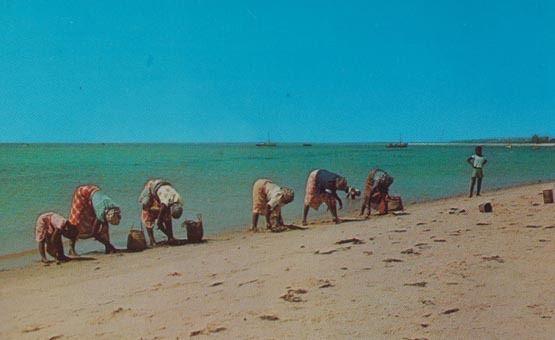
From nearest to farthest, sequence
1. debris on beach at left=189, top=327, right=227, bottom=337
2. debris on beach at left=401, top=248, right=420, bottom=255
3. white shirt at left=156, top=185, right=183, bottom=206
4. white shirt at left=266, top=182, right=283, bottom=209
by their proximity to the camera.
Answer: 1. debris on beach at left=189, top=327, right=227, bottom=337
2. debris on beach at left=401, top=248, right=420, bottom=255
3. white shirt at left=156, top=185, right=183, bottom=206
4. white shirt at left=266, top=182, right=283, bottom=209

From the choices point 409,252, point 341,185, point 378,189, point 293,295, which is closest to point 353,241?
point 409,252

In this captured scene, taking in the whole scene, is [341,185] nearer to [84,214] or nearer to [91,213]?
[91,213]

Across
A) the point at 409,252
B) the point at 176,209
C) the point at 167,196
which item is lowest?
the point at 409,252

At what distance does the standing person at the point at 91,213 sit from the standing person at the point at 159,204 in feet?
3.42

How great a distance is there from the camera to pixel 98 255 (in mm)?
10250

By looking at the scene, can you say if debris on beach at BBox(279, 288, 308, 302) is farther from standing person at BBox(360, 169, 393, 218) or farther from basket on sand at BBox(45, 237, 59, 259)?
standing person at BBox(360, 169, 393, 218)

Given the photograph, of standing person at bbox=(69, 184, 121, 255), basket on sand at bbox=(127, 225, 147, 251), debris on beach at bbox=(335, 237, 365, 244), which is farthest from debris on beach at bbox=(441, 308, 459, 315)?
basket on sand at bbox=(127, 225, 147, 251)

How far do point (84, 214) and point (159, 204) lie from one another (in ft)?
4.84

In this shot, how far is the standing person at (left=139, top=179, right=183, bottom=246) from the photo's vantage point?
10.8m

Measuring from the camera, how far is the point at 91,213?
10039mm

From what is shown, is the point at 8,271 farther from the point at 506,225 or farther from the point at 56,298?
the point at 506,225

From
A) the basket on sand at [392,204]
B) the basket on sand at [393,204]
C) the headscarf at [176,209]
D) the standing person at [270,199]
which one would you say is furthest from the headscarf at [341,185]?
the headscarf at [176,209]

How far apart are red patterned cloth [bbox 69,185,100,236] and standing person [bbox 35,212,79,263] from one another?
24 cm

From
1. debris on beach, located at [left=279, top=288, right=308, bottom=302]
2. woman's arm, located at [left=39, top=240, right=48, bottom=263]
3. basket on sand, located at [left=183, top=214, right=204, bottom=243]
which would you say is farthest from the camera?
basket on sand, located at [left=183, top=214, right=204, bottom=243]
